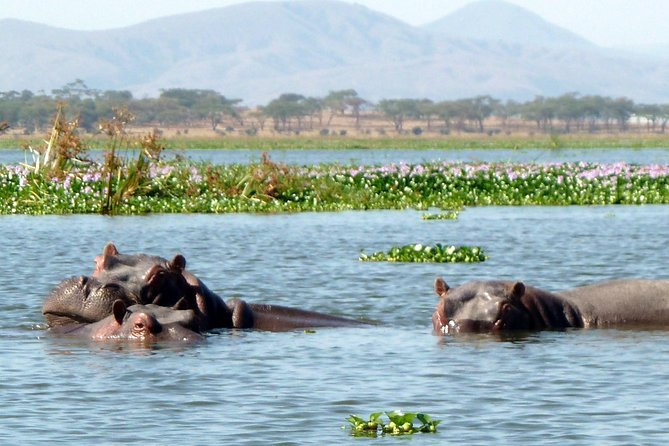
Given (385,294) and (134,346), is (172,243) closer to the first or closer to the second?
(385,294)

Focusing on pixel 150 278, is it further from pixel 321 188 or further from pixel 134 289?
pixel 321 188

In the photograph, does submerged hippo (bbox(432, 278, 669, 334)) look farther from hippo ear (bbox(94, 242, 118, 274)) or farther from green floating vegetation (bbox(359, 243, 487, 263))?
green floating vegetation (bbox(359, 243, 487, 263))

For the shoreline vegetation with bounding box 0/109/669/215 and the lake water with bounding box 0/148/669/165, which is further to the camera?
the lake water with bounding box 0/148/669/165

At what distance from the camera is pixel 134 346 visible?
12.3 meters

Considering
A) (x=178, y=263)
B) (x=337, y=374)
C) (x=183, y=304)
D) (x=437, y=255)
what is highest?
(x=178, y=263)

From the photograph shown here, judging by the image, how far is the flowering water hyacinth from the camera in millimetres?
31781

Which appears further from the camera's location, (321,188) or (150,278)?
(321,188)

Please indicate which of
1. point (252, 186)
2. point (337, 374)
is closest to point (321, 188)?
point (252, 186)

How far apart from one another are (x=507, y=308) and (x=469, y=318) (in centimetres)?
36

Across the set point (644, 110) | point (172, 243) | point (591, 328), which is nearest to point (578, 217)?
point (172, 243)

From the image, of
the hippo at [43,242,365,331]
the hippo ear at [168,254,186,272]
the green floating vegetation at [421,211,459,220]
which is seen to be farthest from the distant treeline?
the hippo ear at [168,254,186,272]

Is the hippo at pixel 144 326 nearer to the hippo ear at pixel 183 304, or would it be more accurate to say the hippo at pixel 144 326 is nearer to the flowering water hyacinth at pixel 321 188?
the hippo ear at pixel 183 304

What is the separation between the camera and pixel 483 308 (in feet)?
43.0

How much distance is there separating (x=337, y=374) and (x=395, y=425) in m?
2.33
